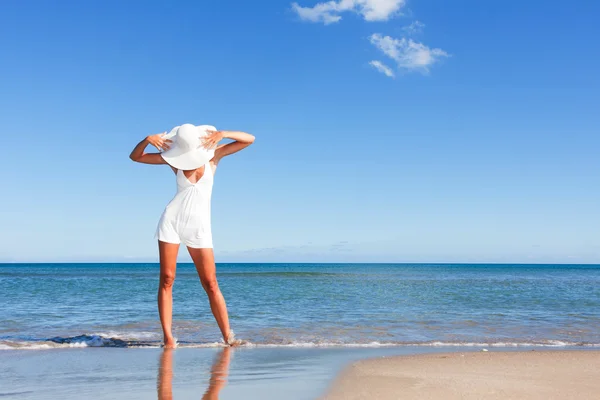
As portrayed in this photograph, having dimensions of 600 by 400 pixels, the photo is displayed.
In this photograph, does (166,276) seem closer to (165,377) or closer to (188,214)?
(188,214)

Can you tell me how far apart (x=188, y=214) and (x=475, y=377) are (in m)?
3.20

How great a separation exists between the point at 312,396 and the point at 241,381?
2.55 feet

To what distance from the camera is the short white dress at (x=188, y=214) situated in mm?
5746

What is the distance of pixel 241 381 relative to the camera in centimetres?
453

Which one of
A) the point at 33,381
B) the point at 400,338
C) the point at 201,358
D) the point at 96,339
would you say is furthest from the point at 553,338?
the point at 33,381

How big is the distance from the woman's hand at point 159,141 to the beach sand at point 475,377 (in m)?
2.87

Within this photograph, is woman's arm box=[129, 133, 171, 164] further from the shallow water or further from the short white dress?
the shallow water

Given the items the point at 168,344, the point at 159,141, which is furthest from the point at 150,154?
the point at 168,344

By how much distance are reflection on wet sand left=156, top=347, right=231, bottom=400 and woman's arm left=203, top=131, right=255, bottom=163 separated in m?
2.11

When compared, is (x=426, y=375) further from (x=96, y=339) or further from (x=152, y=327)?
(x=152, y=327)

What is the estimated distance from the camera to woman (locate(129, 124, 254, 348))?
556 centimetres

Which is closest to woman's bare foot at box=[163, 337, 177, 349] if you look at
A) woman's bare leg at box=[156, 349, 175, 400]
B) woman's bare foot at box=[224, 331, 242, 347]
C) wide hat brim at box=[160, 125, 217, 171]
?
woman's bare leg at box=[156, 349, 175, 400]

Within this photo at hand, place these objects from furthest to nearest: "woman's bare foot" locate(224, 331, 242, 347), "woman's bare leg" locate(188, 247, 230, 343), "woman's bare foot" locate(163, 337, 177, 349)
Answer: "woman's bare foot" locate(224, 331, 242, 347), "woman's bare foot" locate(163, 337, 177, 349), "woman's bare leg" locate(188, 247, 230, 343)

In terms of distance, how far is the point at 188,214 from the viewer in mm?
5742
